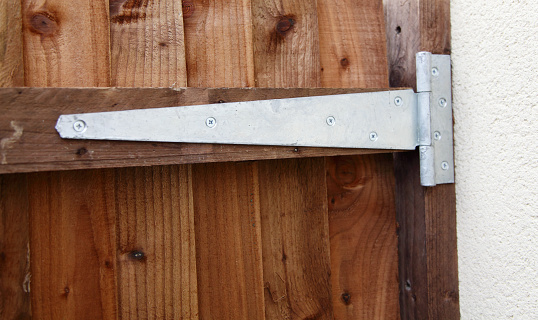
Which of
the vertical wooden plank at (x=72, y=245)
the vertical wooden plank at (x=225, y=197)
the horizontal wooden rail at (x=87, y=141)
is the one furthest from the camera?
the vertical wooden plank at (x=225, y=197)

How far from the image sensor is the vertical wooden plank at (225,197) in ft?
2.68

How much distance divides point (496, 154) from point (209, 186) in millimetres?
563

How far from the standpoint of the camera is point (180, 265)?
798 mm

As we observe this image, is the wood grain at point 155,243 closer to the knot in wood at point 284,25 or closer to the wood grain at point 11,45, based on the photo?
the wood grain at point 11,45

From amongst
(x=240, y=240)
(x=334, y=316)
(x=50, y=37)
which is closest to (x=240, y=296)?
(x=240, y=240)

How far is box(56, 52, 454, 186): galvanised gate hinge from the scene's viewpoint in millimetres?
650

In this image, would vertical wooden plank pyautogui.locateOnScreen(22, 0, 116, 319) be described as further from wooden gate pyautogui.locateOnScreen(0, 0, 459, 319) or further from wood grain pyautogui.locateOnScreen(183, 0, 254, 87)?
wood grain pyautogui.locateOnScreen(183, 0, 254, 87)

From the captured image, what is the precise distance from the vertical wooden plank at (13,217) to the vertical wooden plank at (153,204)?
0.15m

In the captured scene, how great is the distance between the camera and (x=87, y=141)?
2.07 ft

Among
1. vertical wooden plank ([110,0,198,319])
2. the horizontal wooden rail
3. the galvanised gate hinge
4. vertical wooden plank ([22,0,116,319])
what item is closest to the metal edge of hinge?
the galvanised gate hinge

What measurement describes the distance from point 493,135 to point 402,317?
0.46 m

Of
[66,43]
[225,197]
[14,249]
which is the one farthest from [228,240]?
[66,43]

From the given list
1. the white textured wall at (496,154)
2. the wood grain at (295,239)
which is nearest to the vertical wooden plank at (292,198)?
the wood grain at (295,239)

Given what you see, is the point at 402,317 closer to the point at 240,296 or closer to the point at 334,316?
the point at 334,316
